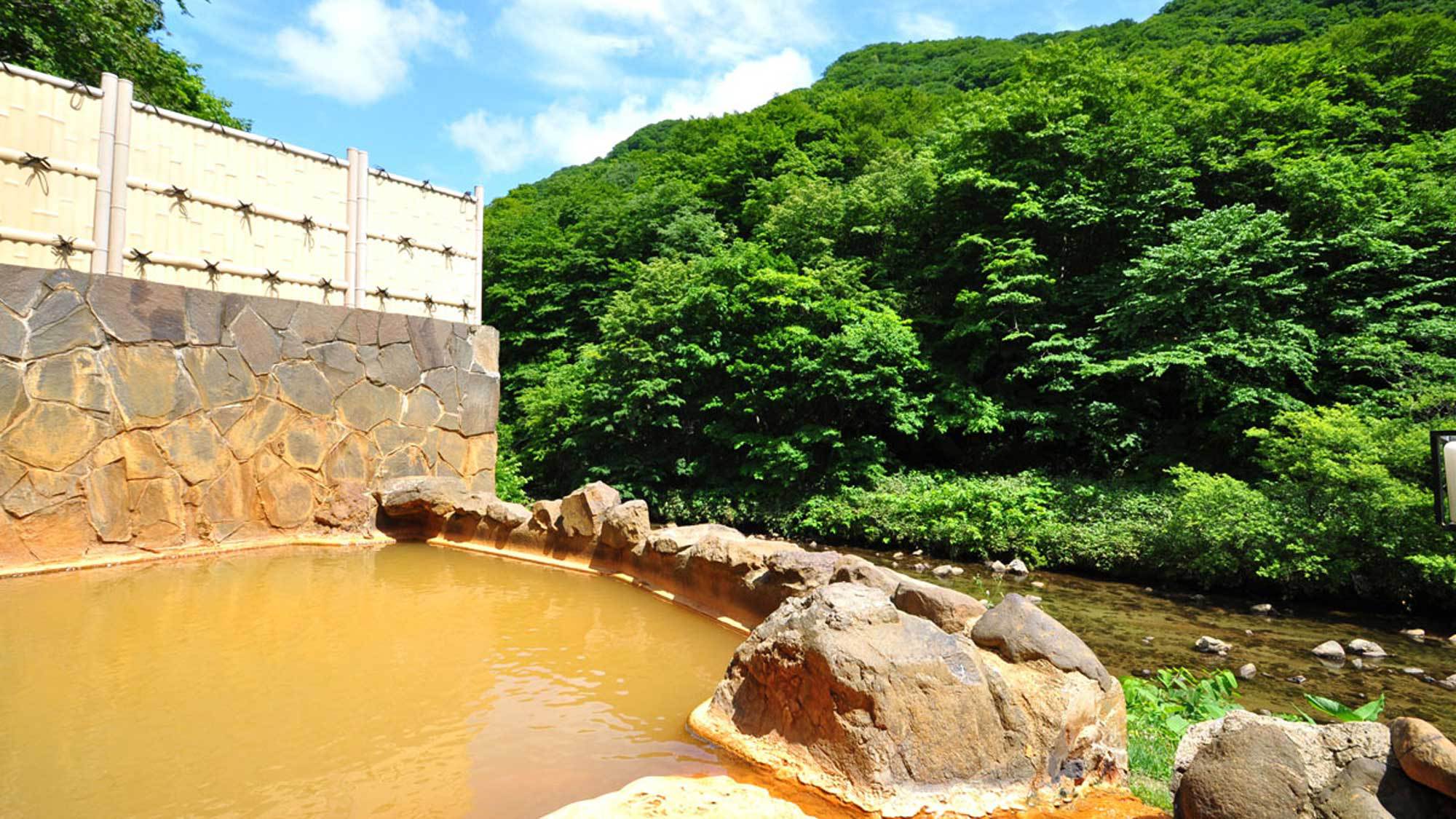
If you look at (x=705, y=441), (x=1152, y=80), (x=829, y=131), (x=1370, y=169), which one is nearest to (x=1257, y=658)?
(x=1370, y=169)

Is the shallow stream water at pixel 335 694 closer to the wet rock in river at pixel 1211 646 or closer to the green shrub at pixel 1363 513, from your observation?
the wet rock in river at pixel 1211 646

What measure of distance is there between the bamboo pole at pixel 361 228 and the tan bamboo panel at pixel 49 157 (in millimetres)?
2297

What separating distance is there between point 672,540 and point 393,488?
3.93m

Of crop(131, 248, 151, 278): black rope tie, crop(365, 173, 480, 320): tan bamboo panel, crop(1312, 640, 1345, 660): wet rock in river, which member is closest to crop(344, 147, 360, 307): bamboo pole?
crop(365, 173, 480, 320): tan bamboo panel

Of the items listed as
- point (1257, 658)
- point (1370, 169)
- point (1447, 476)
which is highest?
point (1370, 169)

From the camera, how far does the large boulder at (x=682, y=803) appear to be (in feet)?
7.94

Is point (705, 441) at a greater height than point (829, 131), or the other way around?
point (829, 131)

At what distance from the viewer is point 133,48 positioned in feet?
36.4

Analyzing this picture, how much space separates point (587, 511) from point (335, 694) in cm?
329

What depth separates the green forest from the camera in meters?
9.41

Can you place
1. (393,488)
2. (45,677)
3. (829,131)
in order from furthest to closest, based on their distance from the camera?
(829,131), (393,488), (45,677)

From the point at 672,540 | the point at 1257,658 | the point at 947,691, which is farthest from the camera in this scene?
the point at 1257,658

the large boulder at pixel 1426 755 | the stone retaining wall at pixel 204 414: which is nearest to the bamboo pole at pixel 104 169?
the stone retaining wall at pixel 204 414

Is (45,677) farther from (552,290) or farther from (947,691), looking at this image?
(552,290)
